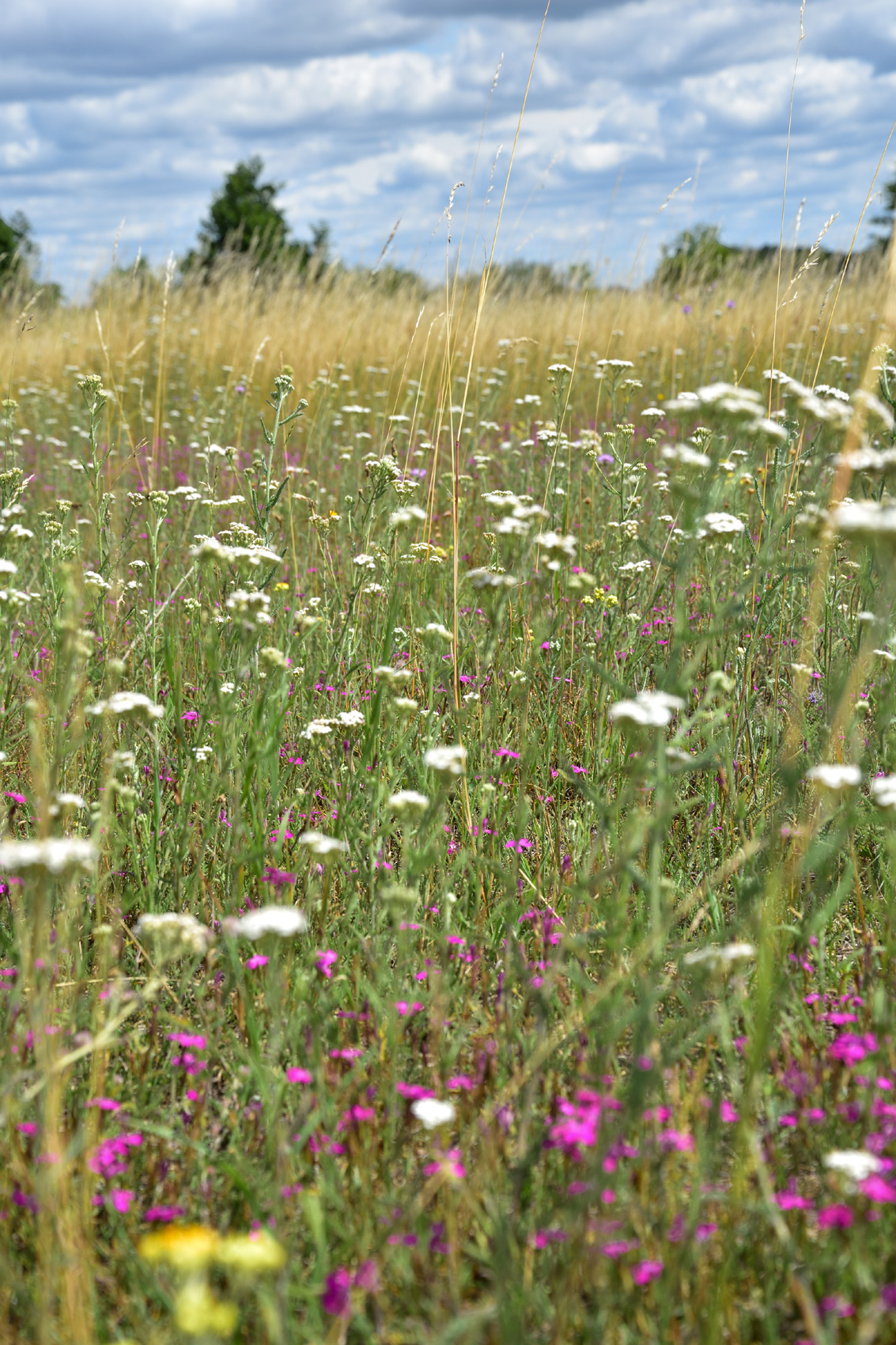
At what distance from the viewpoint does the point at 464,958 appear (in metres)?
2.13

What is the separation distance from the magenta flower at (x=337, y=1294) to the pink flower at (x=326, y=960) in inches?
26.4

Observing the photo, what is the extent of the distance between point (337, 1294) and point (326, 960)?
728mm

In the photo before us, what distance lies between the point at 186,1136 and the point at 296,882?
2.65 feet

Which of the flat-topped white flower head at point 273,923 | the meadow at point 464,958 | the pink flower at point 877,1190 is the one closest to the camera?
the pink flower at point 877,1190

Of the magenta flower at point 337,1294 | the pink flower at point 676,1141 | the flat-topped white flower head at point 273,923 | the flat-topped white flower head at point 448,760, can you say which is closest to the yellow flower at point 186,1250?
the magenta flower at point 337,1294

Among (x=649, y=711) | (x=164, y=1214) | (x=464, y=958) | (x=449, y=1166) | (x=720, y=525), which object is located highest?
(x=720, y=525)

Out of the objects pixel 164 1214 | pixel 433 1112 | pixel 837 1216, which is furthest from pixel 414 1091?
pixel 837 1216

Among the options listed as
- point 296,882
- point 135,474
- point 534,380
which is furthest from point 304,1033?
point 534,380

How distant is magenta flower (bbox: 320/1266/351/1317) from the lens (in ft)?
4.30

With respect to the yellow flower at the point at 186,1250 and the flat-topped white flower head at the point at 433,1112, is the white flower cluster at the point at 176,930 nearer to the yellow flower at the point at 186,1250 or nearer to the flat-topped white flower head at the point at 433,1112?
the flat-topped white flower head at the point at 433,1112

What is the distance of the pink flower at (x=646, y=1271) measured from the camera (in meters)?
1.36

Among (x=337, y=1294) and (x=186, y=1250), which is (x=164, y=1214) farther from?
(x=186, y=1250)

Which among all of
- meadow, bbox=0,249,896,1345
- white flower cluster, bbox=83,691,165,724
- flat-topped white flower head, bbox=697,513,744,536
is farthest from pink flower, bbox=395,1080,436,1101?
flat-topped white flower head, bbox=697,513,744,536

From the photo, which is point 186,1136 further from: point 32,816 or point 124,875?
point 32,816
